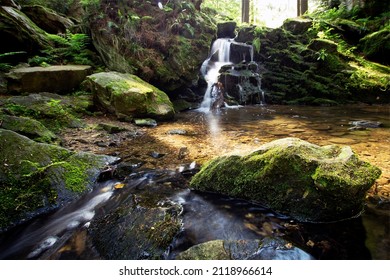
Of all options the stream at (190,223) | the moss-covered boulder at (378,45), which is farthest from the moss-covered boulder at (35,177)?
the moss-covered boulder at (378,45)

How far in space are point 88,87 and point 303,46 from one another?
10.4 m

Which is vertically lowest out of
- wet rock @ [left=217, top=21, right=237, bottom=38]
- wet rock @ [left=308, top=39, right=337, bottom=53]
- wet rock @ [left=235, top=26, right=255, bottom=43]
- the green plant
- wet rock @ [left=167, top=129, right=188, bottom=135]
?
wet rock @ [left=167, top=129, right=188, bottom=135]

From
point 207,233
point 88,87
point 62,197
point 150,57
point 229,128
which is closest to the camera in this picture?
point 207,233

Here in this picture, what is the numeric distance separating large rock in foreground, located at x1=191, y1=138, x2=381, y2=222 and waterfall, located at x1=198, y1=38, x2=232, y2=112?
747 cm

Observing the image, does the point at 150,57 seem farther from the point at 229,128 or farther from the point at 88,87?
the point at 229,128

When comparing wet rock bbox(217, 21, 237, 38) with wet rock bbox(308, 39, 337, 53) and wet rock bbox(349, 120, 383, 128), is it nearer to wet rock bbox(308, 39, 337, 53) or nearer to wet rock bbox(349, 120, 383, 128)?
wet rock bbox(308, 39, 337, 53)

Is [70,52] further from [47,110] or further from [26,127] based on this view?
[26,127]

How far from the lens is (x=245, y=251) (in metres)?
2.00

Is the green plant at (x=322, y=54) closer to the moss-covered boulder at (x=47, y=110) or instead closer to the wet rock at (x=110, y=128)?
the wet rock at (x=110, y=128)

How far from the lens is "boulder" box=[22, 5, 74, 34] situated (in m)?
10.3

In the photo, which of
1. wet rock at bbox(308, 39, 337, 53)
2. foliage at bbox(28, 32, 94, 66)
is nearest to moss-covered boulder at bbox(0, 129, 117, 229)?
foliage at bbox(28, 32, 94, 66)

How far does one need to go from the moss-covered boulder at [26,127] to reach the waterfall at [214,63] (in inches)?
263

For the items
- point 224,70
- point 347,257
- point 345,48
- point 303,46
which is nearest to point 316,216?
point 347,257

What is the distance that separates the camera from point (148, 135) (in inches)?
228
